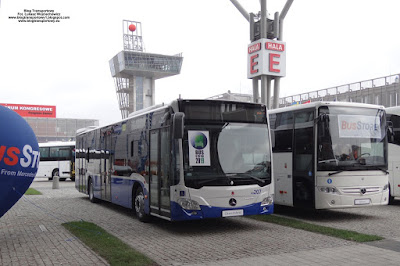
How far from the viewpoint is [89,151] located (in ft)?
55.5

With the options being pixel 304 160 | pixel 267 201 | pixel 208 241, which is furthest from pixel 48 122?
pixel 208 241

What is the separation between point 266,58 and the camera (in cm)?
2416

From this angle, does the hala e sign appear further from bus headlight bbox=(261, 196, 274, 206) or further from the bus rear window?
bus headlight bbox=(261, 196, 274, 206)

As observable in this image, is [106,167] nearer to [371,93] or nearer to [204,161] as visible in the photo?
[204,161]

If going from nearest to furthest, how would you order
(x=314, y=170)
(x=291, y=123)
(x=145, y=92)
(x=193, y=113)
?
(x=193, y=113) → (x=314, y=170) → (x=291, y=123) → (x=145, y=92)

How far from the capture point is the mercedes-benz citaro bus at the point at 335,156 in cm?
1108

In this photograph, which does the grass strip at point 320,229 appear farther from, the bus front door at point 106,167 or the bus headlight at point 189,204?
the bus front door at point 106,167

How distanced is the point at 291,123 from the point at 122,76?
89987mm

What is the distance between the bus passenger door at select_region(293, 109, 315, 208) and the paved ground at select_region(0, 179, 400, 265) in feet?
2.51

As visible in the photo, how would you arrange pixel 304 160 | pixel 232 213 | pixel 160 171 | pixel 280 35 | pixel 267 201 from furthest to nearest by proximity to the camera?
pixel 280 35, pixel 304 160, pixel 160 171, pixel 267 201, pixel 232 213

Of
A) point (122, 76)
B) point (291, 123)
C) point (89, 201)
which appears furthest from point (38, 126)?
point (291, 123)

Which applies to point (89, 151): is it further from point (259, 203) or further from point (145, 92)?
point (145, 92)

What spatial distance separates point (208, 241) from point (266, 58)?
1692 cm

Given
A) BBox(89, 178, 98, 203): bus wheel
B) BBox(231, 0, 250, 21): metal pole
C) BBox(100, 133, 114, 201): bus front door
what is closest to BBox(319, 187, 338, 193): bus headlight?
BBox(100, 133, 114, 201): bus front door
